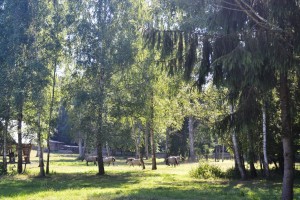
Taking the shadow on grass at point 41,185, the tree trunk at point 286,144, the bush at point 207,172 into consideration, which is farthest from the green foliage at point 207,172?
the tree trunk at point 286,144

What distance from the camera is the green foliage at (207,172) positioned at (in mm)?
21906

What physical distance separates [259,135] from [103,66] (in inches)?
390

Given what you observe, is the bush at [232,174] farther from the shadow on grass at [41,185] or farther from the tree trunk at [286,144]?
the tree trunk at [286,144]

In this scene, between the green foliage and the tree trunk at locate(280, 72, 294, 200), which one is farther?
the green foliage

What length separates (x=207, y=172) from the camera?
2208 centimetres

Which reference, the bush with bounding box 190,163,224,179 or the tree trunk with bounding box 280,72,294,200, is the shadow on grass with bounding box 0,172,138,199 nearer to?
the bush with bounding box 190,163,224,179

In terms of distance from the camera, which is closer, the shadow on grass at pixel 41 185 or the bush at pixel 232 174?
the shadow on grass at pixel 41 185

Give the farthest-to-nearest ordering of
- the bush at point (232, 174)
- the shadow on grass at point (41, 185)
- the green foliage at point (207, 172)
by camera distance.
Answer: the green foliage at point (207, 172)
the bush at point (232, 174)
the shadow on grass at point (41, 185)

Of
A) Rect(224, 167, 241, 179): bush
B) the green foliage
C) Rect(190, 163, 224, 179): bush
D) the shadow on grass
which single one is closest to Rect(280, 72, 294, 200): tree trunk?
the shadow on grass

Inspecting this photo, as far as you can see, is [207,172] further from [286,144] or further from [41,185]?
[286,144]

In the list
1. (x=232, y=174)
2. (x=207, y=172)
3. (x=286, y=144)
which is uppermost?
(x=286, y=144)

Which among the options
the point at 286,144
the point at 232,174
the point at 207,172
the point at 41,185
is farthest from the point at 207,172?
the point at 286,144

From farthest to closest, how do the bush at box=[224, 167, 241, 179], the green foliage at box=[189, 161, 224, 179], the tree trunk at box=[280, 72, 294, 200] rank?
the green foliage at box=[189, 161, 224, 179]
the bush at box=[224, 167, 241, 179]
the tree trunk at box=[280, 72, 294, 200]

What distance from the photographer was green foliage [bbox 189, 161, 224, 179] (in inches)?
862
